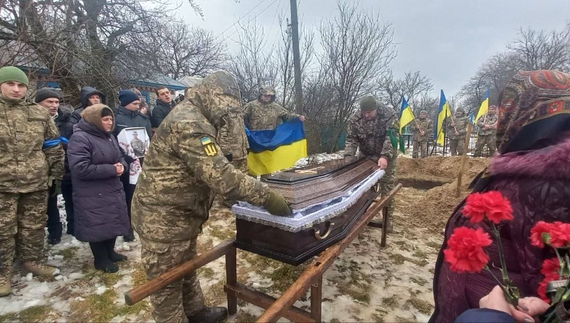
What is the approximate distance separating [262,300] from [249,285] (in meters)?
0.81

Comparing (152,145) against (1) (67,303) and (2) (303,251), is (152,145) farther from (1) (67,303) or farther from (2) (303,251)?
(1) (67,303)

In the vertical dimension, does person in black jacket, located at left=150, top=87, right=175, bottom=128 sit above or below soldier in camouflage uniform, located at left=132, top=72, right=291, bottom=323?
above

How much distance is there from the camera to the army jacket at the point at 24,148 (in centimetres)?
262

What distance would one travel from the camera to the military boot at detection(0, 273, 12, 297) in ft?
8.52

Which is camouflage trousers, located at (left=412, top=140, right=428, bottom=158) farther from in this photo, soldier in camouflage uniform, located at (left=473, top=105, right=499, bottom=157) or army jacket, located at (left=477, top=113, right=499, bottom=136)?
army jacket, located at (left=477, top=113, right=499, bottom=136)

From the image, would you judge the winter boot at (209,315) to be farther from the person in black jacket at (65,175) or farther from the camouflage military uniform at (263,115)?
the camouflage military uniform at (263,115)

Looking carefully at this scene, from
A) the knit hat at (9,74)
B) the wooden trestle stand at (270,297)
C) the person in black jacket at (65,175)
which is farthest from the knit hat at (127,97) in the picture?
the wooden trestle stand at (270,297)

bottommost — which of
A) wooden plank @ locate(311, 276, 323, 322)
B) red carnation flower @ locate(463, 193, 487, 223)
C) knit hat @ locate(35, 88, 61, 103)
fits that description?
wooden plank @ locate(311, 276, 323, 322)

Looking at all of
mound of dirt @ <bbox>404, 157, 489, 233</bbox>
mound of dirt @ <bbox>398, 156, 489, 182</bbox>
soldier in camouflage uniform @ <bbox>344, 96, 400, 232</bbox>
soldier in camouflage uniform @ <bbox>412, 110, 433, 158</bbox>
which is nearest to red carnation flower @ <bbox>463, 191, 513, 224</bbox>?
soldier in camouflage uniform @ <bbox>344, 96, 400, 232</bbox>

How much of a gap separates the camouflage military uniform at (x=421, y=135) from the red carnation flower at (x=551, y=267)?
11034 mm

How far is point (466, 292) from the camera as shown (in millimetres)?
1271

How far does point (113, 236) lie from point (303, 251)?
2.06 metres

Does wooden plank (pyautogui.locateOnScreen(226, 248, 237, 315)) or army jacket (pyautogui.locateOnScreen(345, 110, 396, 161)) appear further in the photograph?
army jacket (pyautogui.locateOnScreen(345, 110, 396, 161))

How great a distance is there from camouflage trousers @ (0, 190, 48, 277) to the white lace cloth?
6.99ft
